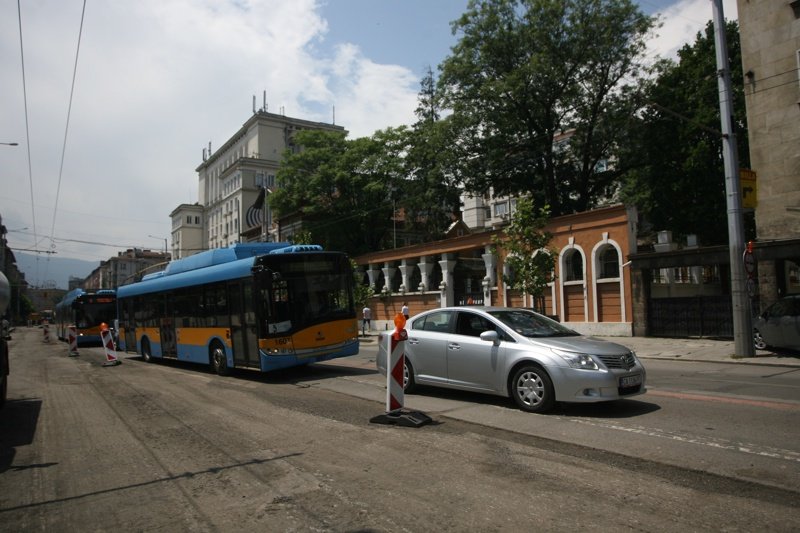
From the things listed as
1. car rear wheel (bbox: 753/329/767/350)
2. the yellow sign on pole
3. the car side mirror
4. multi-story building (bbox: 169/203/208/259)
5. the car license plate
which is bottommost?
car rear wheel (bbox: 753/329/767/350)

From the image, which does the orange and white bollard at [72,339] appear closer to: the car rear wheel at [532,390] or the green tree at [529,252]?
the green tree at [529,252]

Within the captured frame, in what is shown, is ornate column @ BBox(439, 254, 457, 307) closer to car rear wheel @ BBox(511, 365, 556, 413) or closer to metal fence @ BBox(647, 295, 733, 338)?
metal fence @ BBox(647, 295, 733, 338)

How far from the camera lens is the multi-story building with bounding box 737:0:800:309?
2080 centimetres

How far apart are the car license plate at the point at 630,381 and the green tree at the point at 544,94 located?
2656 cm

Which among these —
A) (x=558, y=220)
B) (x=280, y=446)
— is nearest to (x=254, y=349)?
(x=280, y=446)

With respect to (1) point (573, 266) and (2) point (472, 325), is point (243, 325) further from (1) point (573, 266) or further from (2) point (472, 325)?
(1) point (573, 266)

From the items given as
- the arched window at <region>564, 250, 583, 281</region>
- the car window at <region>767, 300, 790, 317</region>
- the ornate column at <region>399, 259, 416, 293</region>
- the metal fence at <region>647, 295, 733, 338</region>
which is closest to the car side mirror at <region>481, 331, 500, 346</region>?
the car window at <region>767, 300, 790, 317</region>

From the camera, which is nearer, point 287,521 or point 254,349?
point 287,521

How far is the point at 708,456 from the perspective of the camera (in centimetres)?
539

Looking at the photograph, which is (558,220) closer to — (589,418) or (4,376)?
(589,418)

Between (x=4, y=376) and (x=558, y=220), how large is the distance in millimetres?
22171

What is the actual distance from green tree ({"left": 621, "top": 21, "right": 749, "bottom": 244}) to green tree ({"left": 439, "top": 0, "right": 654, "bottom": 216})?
1454 mm

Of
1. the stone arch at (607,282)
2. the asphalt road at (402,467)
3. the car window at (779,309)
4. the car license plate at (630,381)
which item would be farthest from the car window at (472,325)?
the stone arch at (607,282)

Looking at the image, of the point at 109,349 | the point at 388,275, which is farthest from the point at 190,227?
the point at 109,349
